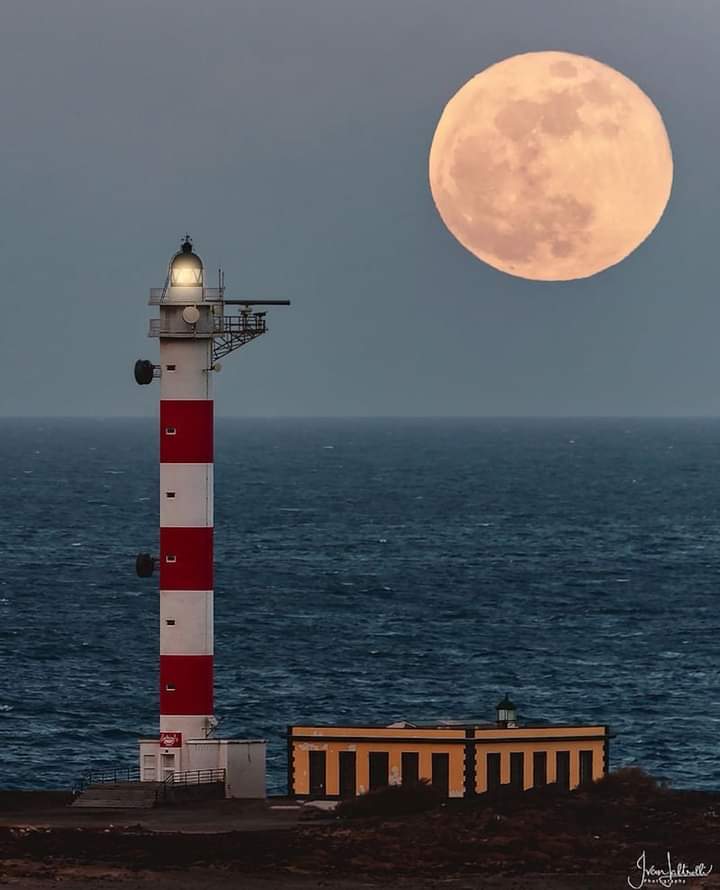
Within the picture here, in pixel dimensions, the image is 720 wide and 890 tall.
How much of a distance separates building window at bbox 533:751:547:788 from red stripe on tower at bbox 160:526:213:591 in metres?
8.78

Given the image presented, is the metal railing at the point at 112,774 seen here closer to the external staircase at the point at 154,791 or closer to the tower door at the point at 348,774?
the external staircase at the point at 154,791

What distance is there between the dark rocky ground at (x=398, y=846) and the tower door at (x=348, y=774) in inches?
120

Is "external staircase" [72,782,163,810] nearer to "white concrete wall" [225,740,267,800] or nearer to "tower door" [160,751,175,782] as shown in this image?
"tower door" [160,751,175,782]

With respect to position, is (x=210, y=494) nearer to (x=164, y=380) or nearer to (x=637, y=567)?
(x=164, y=380)

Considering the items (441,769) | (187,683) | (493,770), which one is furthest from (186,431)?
(493,770)

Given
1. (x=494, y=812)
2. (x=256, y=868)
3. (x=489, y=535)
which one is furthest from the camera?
(x=489, y=535)

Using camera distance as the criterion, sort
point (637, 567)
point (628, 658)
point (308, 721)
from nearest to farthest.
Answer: point (308, 721)
point (628, 658)
point (637, 567)

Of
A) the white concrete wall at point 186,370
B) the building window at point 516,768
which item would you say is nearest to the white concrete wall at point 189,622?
the white concrete wall at point 186,370

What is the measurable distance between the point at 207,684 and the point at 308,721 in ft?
89.9

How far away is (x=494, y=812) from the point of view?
43969mm

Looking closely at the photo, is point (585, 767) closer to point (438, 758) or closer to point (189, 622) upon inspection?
point (438, 758)

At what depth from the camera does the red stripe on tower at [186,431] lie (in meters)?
50.5

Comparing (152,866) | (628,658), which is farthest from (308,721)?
(152,866)

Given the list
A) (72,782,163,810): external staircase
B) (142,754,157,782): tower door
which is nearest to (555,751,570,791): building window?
(72,782,163,810): external staircase
